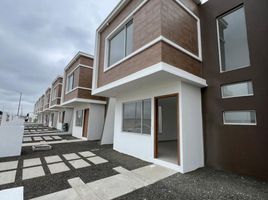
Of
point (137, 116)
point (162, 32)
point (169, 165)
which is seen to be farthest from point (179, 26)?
point (169, 165)

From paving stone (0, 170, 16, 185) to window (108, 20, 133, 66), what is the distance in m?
5.53

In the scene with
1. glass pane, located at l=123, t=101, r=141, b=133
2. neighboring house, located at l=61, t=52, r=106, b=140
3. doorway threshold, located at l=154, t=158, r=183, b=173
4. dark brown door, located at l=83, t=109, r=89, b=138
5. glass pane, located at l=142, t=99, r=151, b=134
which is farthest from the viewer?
dark brown door, located at l=83, t=109, r=89, b=138

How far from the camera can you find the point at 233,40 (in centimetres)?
501

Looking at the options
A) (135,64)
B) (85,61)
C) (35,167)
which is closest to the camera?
(35,167)

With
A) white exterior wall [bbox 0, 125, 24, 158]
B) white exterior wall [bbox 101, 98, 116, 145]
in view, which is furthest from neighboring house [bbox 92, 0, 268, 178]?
white exterior wall [bbox 0, 125, 24, 158]

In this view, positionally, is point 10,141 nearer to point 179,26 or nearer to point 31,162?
point 31,162

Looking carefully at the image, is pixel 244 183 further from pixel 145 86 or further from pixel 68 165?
pixel 68 165

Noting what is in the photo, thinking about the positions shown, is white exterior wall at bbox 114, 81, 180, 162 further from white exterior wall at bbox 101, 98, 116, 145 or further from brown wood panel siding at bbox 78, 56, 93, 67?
brown wood panel siding at bbox 78, 56, 93, 67

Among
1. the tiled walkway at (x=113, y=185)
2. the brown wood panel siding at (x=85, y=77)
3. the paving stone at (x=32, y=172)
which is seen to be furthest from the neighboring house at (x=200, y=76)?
the brown wood panel siding at (x=85, y=77)

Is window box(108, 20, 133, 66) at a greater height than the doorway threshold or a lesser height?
greater

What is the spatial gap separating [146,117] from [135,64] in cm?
230

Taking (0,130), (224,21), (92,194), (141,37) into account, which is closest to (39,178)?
(92,194)

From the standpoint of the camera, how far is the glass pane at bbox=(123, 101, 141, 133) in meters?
6.36

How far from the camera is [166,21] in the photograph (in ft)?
14.0
